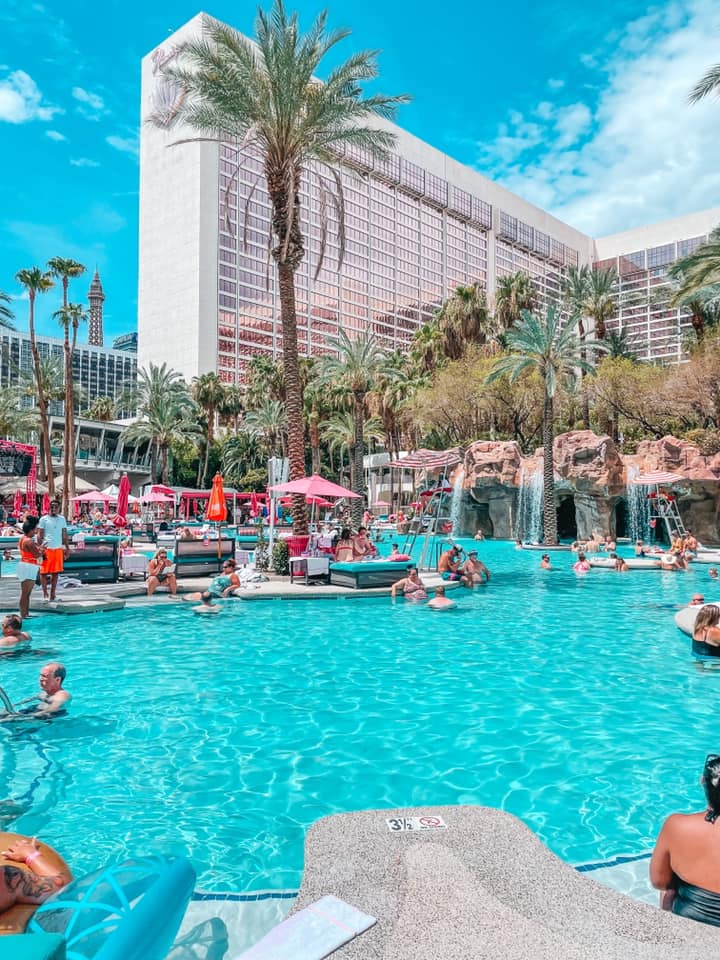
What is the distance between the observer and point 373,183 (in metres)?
107

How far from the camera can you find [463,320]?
1919 inches

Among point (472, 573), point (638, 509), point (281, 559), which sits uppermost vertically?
point (638, 509)

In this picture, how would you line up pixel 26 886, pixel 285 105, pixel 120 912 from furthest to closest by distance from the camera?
pixel 285 105 → pixel 26 886 → pixel 120 912

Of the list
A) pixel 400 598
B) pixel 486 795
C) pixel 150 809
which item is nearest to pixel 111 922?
pixel 150 809

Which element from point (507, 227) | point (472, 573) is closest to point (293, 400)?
point (472, 573)

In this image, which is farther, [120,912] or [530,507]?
[530,507]

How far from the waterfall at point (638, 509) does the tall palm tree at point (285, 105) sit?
20.3m

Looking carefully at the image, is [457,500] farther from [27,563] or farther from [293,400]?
[27,563]

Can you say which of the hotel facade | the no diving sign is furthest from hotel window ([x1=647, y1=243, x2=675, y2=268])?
the no diving sign

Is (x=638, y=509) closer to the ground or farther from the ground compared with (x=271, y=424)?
closer to the ground

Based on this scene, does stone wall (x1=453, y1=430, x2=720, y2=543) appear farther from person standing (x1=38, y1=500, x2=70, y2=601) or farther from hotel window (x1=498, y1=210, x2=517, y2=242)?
hotel window (x1=498, y1=210, x2=517, y2=242)

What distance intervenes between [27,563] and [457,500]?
28.0 metres

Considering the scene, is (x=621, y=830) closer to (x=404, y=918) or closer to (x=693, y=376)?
(x=404, y=918)

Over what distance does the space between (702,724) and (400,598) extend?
367 inches
